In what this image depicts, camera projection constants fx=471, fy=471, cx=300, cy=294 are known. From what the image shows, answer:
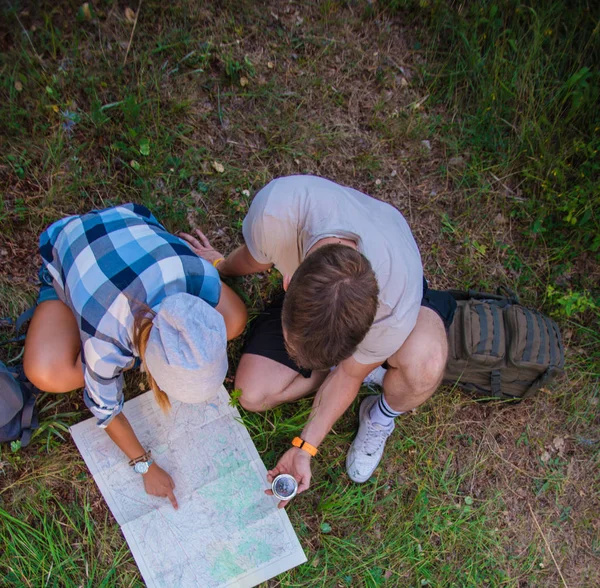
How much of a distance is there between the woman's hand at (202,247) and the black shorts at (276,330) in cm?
41

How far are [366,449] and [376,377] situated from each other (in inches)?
15.4

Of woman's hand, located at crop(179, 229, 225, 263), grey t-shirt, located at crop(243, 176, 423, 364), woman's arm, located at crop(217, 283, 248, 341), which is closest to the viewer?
grey t-shirt, located at crop(243, 176, 423, 364)

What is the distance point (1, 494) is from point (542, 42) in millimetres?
3948

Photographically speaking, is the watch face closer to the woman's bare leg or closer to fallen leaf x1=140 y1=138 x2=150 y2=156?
the woman's bare leg

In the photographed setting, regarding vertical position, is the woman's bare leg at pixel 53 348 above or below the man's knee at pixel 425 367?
below

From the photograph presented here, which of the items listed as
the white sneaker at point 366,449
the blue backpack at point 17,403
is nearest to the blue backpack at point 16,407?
the blue backpack at point 17,403

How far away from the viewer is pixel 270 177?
281 centimetres

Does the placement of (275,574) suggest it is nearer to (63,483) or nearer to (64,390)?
(63,483)

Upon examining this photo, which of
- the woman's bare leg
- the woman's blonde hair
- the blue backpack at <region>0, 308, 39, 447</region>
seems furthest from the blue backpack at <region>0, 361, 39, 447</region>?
the woman's blonde hair

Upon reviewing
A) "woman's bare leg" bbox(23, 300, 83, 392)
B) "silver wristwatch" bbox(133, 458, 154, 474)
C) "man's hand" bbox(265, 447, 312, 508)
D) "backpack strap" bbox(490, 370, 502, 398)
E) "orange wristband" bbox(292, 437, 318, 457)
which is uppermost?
"woman's bare leg" bbox(23, 300, 83, 392)

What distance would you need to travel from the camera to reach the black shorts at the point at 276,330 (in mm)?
2484

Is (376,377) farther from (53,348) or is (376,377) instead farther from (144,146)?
(144,146)

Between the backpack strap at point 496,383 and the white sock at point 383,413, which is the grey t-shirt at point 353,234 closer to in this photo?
the white sock at point 383,413

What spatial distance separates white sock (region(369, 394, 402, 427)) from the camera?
2479 millimetres
